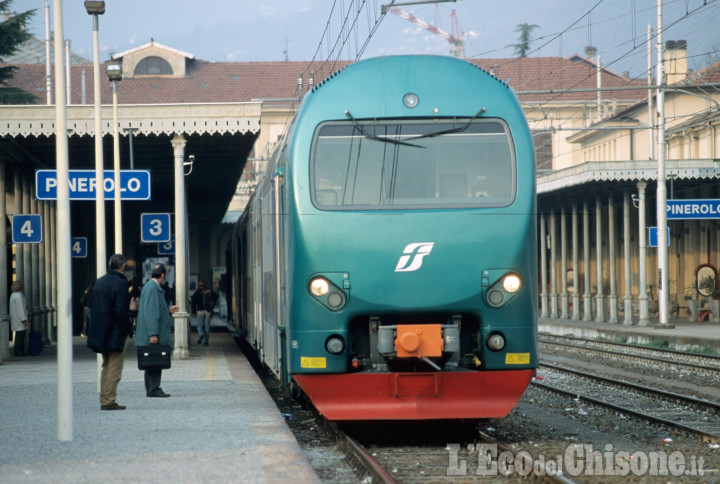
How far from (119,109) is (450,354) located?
37.7 ft

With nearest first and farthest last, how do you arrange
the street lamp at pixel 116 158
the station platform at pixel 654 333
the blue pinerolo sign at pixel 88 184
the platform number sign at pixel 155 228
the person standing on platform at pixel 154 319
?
1. the person standing on platform at pixel 154 319
2. the blue pinerolo sign at pixel 88 184
3. the street lamp at pixel 116 158
4. the platform number sign at pixel 155 228
5. the station platform at pixel 654 333

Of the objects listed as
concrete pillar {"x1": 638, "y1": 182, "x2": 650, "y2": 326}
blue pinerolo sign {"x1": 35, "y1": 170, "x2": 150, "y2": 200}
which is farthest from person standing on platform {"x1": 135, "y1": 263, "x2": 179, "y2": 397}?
concrete pillar {"x1": 638, "y1": 182, "x2": 650, "y2": 326}

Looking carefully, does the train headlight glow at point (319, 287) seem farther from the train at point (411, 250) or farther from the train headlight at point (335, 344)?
the train headlight at point (335, 344)

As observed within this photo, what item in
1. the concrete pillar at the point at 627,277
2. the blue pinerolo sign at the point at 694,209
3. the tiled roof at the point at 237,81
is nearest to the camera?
the blue pinerolo sign at the point at 694,209

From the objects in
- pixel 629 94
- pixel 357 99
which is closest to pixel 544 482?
pixel 357 99

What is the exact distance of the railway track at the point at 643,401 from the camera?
11.3 m

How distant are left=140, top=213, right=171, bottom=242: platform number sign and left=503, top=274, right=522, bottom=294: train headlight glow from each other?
12.3m

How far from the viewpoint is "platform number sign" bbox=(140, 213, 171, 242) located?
2066cm

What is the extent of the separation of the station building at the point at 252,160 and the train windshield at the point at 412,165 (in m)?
4.12

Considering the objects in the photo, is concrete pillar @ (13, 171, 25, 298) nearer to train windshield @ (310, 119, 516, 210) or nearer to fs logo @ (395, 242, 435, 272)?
train windshield @ (310, 119, 516, 210)

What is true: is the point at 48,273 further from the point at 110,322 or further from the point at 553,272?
the point at 553,272

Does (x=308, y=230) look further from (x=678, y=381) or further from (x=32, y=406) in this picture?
(x=678, y=381)

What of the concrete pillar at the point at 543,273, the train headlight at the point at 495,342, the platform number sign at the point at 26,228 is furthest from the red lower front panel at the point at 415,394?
the concrete pillar at the point at 543,273

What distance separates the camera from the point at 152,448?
862 centimetres
